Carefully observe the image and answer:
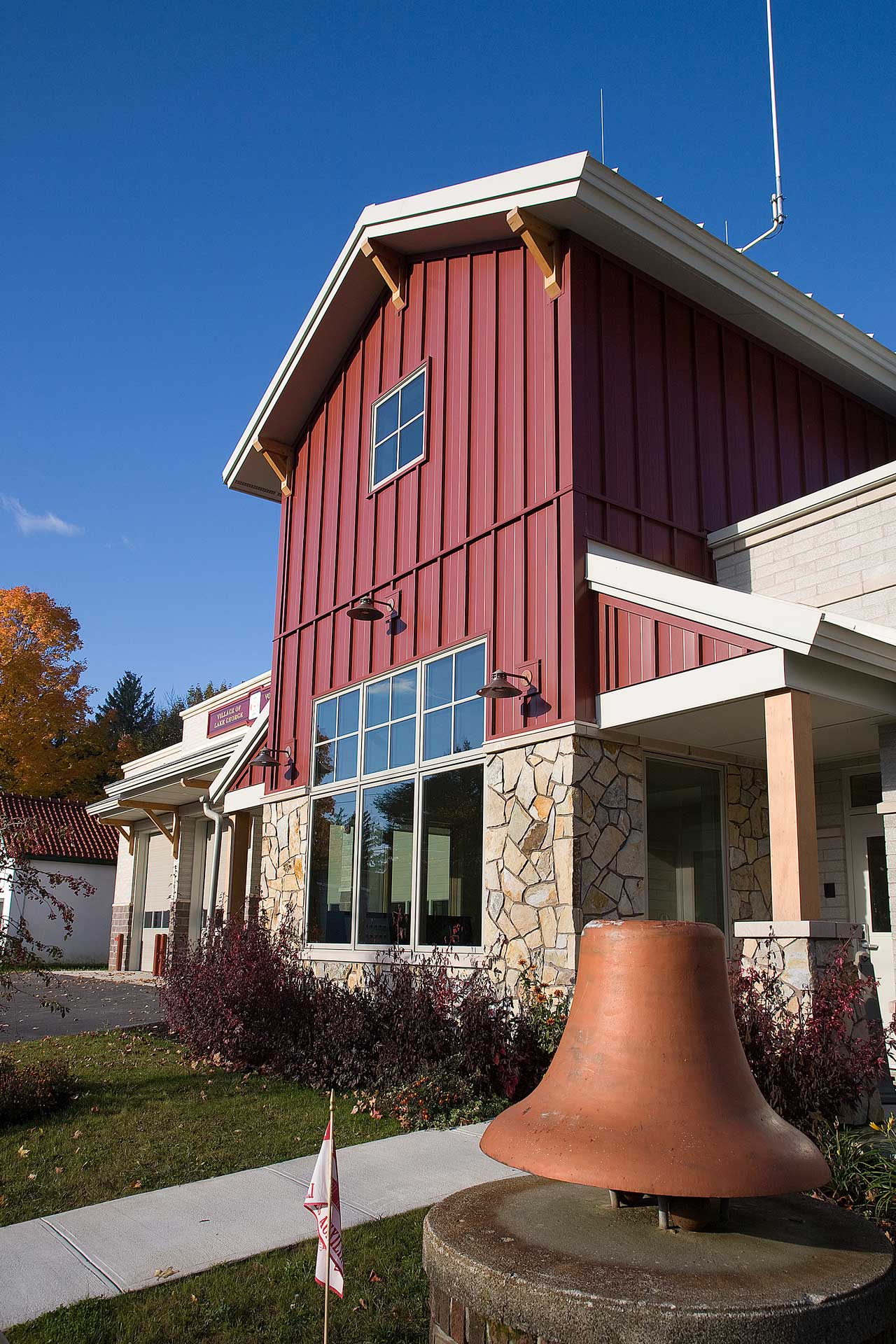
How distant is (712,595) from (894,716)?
5.82 feet

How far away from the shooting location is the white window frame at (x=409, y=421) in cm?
1222

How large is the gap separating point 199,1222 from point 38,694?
31.1 m

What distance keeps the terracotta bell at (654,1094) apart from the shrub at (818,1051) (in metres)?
3.10

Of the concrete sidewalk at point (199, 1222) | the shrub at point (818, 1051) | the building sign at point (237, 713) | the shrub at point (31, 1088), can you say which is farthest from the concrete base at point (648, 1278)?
the building sign at point (237, 713)

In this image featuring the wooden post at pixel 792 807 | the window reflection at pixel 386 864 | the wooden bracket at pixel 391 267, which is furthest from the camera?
the wooden bracket at pixel 391 267

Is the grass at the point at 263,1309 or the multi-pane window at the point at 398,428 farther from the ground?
the multi-pane window at the point at 398,428

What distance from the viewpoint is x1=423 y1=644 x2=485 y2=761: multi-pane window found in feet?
34.6

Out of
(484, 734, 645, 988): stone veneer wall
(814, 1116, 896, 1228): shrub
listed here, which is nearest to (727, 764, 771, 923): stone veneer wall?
(484, 734, 645, 988): stone veneer wall

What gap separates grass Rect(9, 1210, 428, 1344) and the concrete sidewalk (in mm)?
160

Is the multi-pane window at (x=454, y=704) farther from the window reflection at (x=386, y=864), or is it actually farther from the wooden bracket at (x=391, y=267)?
the wooden bracket at (x=391, y=267)

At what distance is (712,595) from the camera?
8.10 m

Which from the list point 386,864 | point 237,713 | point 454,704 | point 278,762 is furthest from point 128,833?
point 454,704

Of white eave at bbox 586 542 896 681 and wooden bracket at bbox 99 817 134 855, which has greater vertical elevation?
white eave at bbox 586 542 896 681

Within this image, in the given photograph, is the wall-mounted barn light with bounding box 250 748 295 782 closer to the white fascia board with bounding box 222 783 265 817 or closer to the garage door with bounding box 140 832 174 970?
the white fascia board with bounding box 222 783 265 817
